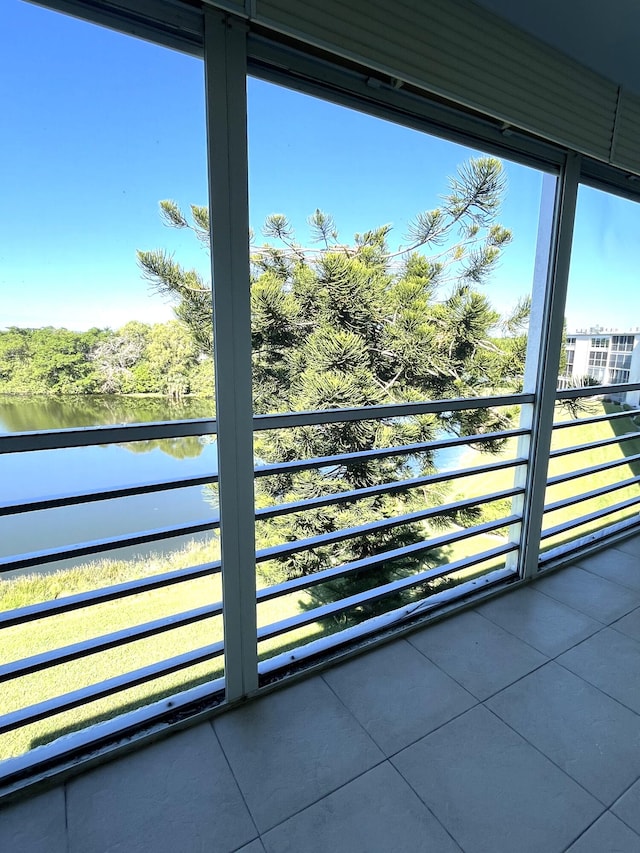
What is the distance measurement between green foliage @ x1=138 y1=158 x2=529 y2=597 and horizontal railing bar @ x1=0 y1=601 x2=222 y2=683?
1508mm

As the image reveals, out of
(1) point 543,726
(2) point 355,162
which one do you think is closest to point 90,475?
(1) point 543,726

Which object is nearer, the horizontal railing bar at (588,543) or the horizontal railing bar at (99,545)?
the horizontal railing bar at (99,545)

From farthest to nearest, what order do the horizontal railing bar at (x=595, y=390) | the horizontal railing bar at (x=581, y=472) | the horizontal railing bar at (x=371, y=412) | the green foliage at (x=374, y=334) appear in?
the green foliage at (x=374, y=334), the horizontal railing bar at (x=581, y=472), the horizontal railing bar at (x=595, y=390), the horizontal railing bar at (x=371, y=412)

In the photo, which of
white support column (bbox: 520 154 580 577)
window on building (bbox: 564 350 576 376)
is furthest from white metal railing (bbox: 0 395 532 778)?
window on building (bbox: 564 350 576 376)

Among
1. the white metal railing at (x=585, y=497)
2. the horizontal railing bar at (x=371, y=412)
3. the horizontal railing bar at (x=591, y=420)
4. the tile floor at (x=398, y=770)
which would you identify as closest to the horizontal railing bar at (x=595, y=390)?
the white metal railing at (x=585, y=497)

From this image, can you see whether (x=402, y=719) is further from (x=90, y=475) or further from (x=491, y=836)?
(x=90, y=475)

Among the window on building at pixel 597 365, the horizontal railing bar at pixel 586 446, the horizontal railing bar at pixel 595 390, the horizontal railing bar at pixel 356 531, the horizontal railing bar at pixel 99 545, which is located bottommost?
the horizontal railing bar at pixel 356 531

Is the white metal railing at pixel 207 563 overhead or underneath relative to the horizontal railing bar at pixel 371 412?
underneath

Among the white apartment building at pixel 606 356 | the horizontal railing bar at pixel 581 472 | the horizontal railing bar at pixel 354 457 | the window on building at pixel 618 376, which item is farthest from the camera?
the window on building at pixel 618 376

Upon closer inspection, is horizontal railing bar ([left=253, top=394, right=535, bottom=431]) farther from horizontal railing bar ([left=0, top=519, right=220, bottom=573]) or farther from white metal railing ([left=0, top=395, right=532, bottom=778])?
horizontal railing bar ([left=0, top=519, right=220, bottom=573])

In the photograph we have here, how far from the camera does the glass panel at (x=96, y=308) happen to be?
1.09 m

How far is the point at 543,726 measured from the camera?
1.36 m

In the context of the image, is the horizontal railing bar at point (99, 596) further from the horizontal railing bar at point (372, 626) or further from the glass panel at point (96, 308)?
the horizontal railing bar at point (372, 626)

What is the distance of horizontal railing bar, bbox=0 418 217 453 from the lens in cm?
106
